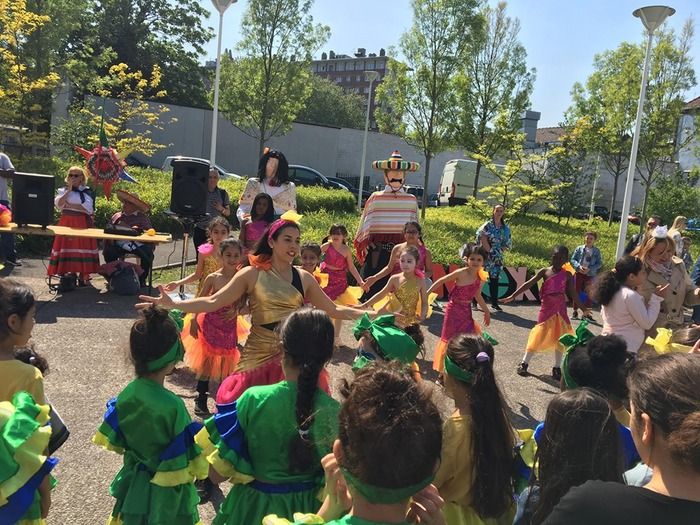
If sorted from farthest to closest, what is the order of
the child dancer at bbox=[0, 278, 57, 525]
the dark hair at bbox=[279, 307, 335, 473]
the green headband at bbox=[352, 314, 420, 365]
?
the green headband at bbox=[352, 314, 420, 365] → the dark hair at bbox=[279, 307, 335, 473] → the child dancer at bbox=[0, 278, 57, 525]

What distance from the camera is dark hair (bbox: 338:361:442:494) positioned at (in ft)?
5.13

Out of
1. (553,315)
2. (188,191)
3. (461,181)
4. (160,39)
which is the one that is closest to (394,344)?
(553,315)

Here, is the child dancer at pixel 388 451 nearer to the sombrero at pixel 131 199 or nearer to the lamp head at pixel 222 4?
the sombrero at pixel 131 199

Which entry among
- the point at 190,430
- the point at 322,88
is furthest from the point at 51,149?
the point at 322,88

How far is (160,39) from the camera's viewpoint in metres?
38.3

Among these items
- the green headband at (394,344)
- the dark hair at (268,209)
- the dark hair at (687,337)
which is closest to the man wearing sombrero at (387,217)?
the dark hair at (268,209)

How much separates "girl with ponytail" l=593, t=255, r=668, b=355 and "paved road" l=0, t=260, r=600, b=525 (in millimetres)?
1116

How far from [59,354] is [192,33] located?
3801cm

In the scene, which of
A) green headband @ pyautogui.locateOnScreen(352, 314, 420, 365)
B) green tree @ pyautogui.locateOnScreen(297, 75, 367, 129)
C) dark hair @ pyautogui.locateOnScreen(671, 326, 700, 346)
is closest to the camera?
green headband @ pyautogui.locateOnScreen(352, 314, 420, 365)

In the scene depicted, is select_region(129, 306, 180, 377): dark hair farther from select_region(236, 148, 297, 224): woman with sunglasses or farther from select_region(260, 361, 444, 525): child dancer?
select_region(236, 148, 297, 224): woman with sunglasses

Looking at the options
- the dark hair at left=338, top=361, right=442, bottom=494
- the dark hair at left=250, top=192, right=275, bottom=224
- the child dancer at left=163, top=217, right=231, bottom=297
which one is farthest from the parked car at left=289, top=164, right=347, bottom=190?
the dark hair at left=338, top=361, right=442, bottom=494

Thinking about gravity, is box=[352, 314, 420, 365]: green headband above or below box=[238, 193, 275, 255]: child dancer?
below

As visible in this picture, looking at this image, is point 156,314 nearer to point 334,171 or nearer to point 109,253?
point 109,253

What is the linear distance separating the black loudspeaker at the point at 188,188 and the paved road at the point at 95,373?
161cm
